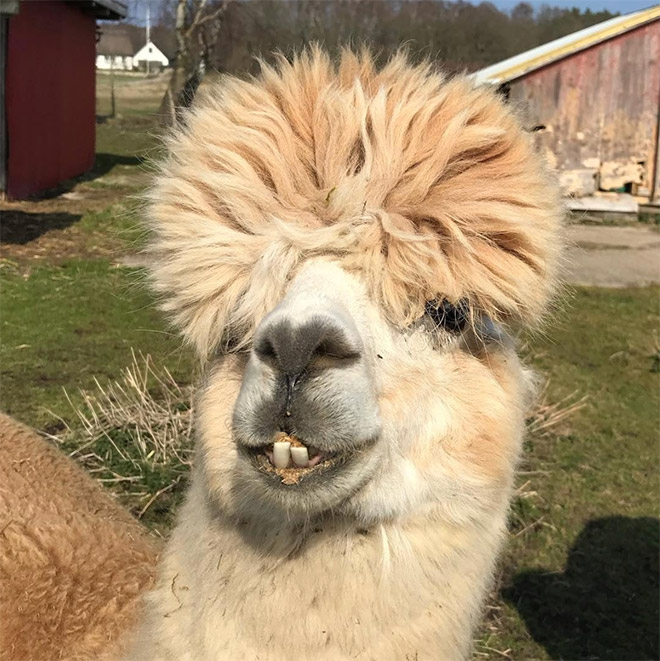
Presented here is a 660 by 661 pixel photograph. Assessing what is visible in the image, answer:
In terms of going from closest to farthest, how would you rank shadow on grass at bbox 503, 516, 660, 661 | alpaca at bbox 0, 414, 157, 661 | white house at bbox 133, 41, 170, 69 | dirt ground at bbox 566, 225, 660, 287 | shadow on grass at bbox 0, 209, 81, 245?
1. alpaca at bbox 0, 414, 157, 661
2. shadow on grass at bbox 503, 516, 660, 661
3. dirt ground at bbox 566, 225, 660, 287
4. shadow on grass at bbox 0, 209, 81, 245
5. white house at bbox 133, 41, 170, 69

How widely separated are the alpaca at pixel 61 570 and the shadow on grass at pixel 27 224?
8.35 meters

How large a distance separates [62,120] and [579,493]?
1436 centimetres

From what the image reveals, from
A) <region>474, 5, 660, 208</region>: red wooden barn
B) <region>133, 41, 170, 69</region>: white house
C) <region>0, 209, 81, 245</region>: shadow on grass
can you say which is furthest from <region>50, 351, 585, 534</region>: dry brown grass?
<region>133, 41, 170, 69</region>: white house

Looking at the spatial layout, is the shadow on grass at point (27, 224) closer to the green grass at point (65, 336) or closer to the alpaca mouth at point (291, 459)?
the green grass at point (65, 336)

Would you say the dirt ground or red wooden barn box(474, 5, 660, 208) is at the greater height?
red wooden barn box(474, 5, 660, 208)

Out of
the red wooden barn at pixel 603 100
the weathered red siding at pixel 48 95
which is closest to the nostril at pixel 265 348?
the weathered red siding at pixel 48 95

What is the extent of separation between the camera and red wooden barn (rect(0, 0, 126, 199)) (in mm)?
13156

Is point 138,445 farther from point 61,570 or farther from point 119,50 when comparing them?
point 119,50

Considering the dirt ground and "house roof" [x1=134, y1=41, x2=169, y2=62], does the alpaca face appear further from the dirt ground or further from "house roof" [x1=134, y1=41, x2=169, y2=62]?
"house roof" [x1=134, y1=41, x2=169, y2=62]

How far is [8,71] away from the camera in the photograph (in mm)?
13070

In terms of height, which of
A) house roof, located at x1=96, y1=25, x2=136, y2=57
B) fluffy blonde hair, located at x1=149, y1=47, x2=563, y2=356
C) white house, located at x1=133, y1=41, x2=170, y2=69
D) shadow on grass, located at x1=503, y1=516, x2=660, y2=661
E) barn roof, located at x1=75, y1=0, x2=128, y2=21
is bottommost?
shadow on grass, located at x1=503, y1=516, x2=660, y2=661

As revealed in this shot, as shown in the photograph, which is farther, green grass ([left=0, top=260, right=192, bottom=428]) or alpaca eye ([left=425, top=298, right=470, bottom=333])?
green grass ([left=0, top=260, right=192, bottom=428])

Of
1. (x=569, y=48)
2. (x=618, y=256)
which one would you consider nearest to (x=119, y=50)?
(x=569, y=48)

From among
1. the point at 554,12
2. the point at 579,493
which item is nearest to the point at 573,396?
the point at 579,493
